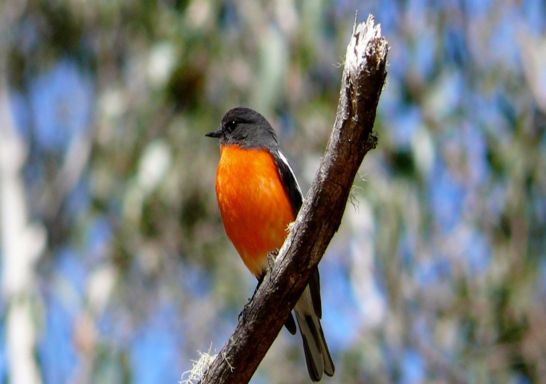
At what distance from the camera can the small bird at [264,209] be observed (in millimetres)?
3223

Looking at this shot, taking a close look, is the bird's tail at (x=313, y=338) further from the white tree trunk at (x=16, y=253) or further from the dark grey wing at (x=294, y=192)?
the white tree trunk at (x=16, y=253)

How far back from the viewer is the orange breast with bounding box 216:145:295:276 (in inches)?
127

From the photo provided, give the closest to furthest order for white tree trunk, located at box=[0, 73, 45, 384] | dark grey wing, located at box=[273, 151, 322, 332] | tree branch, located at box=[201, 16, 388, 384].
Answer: tree branch, located at box=[201, 16, 388, 384] → dark grey wing, located at box=[273, 151, 322, 332] → white tree trunk, located at box=[0, 73, 45, 384]

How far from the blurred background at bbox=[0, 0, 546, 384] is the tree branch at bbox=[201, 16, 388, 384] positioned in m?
2.17

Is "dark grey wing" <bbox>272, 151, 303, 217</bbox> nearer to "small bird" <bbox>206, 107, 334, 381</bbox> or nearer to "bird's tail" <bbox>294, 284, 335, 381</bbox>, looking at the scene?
"small bird" <bbox>206, 107, 334, 381</bbox>

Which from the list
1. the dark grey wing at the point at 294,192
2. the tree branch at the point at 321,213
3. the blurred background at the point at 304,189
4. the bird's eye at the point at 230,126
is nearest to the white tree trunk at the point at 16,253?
the blurred background at the point at 304,189

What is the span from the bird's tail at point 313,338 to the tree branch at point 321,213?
0.82 meters

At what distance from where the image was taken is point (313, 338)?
11.1 feet

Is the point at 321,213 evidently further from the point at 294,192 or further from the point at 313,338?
the point at 313,338

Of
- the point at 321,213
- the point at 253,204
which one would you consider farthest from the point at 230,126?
the point at 321,213

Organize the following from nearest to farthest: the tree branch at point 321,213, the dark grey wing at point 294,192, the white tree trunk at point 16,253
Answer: the tree branch at point 321,213, the dark grey wing at point 294,192, the white tree trunk at point 16,253

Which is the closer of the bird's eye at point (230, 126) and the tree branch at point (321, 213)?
the tree branch at point (321, 213)

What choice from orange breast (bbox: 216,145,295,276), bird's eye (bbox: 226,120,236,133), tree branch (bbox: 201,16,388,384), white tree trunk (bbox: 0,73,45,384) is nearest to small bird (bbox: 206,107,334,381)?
orange breast (bbox: 216,145,295,276)

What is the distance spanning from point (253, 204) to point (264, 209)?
4 cm
